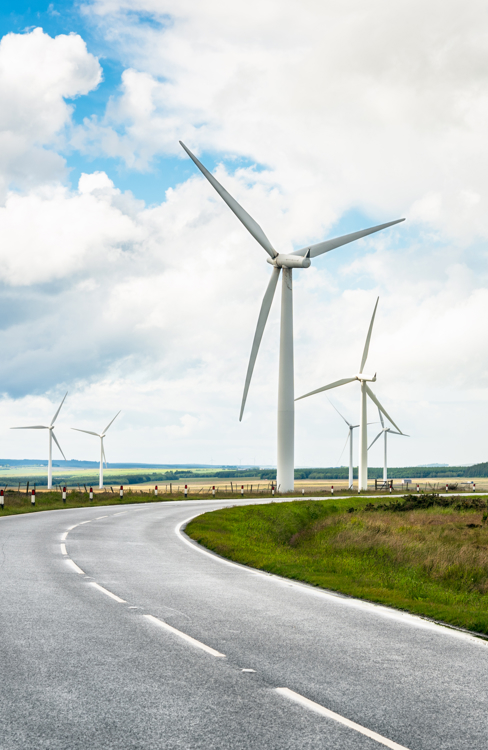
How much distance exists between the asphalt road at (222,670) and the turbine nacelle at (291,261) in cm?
3590

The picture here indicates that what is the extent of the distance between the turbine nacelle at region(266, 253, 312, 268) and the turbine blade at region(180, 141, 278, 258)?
0.87 meters

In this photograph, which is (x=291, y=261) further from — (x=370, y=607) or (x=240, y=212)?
(x=370, y=607)

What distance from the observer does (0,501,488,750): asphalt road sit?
5168mm

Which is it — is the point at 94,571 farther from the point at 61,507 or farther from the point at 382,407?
the point at 382,407

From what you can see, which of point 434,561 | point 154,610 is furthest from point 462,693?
point 434,561

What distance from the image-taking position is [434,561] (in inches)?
717

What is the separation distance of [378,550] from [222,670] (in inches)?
600

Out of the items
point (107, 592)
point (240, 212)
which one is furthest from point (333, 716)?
point (240, 212)

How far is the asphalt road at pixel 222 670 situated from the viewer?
517 centimetres

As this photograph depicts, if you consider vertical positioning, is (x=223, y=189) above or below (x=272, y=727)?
above

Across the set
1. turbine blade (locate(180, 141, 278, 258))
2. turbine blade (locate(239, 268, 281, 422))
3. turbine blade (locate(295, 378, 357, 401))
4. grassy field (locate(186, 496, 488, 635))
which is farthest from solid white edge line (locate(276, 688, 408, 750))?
turbine blade (locate(295, 378, 357, 401))

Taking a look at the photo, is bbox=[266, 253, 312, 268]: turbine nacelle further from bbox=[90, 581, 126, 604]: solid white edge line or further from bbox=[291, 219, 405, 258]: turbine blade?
bbox=[90, 581, 126, 604]: solid white edge line

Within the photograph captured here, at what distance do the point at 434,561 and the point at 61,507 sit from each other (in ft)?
→ 82.0

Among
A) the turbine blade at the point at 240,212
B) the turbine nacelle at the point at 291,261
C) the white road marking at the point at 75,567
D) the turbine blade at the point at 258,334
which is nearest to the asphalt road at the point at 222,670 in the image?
the white road marking at the point at 75,567
